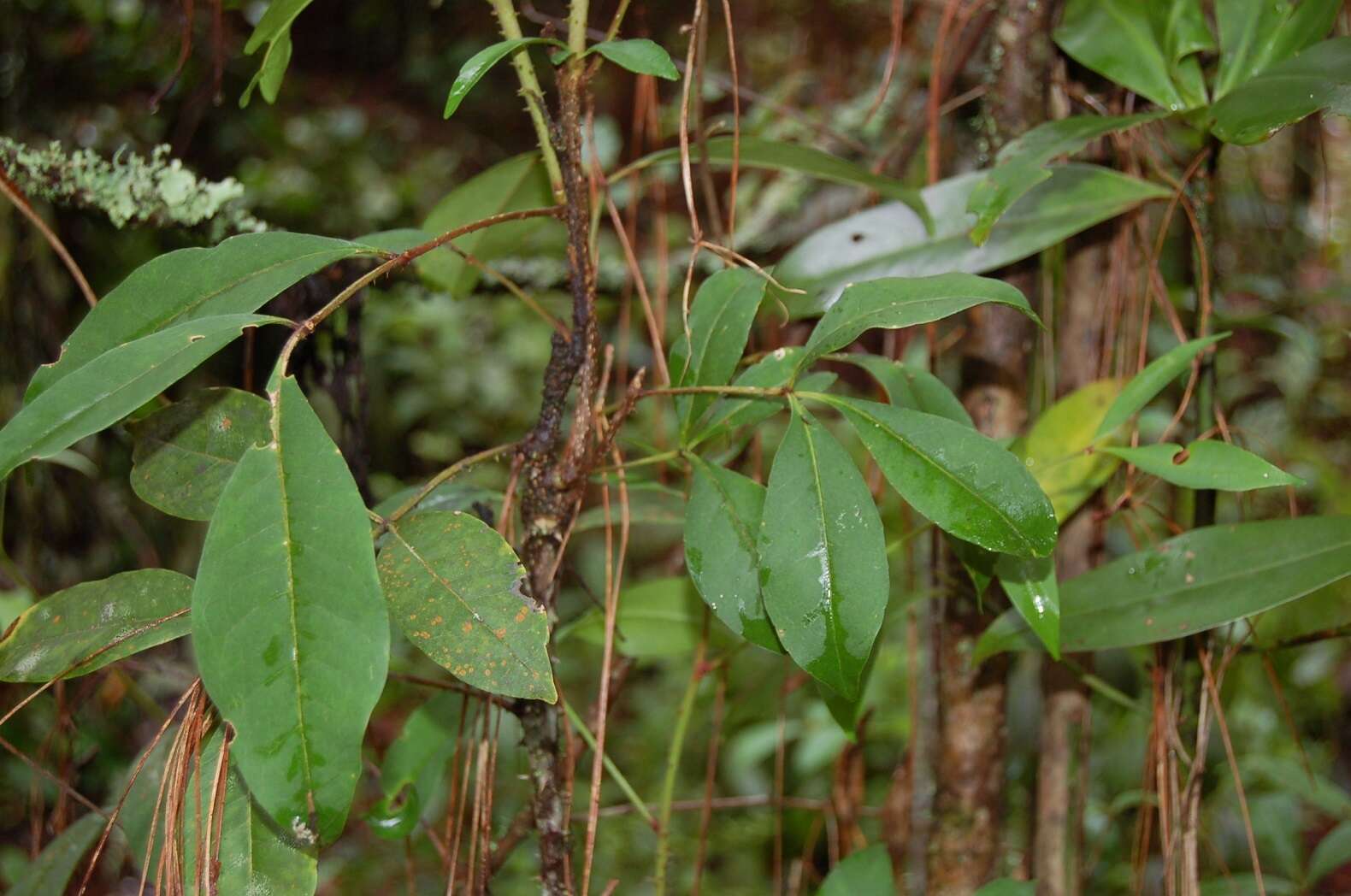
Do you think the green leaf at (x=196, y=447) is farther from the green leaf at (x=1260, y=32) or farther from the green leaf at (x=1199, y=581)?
the green leaf at (x=1260, y=32)

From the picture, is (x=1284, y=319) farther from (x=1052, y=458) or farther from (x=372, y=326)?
(x=372, y=326)

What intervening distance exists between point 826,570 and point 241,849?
292 mm

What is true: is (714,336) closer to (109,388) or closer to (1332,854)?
(109,388)

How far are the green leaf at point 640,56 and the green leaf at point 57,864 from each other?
59cm

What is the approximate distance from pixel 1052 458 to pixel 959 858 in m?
0.35

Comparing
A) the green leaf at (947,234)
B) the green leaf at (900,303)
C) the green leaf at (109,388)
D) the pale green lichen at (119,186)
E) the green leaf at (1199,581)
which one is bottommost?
the green leaf at (1199,581)

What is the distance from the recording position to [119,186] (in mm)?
736

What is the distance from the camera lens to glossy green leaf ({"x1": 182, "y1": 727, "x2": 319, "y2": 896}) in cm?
45

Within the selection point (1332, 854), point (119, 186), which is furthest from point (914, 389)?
point (1332, 854)

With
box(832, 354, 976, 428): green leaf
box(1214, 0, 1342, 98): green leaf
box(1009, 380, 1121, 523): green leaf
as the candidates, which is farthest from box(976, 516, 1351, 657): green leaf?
box(1214, 0, 1342, 98): green leaf

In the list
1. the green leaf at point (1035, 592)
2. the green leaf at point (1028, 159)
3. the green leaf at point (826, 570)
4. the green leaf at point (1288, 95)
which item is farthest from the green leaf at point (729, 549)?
the green leaf at point (1288, 95)

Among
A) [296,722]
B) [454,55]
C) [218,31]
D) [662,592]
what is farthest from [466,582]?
[454,55]

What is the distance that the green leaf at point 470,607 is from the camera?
44cm

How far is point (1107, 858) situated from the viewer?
1335mm
